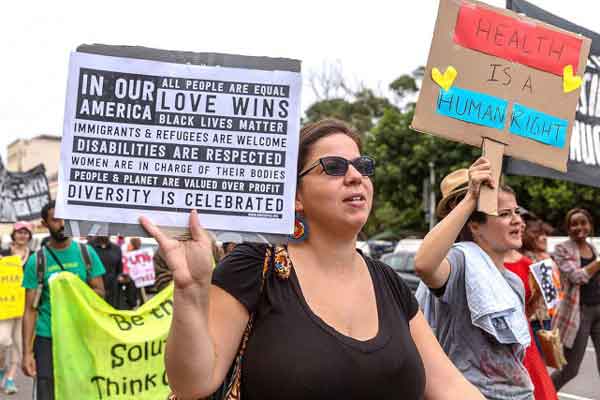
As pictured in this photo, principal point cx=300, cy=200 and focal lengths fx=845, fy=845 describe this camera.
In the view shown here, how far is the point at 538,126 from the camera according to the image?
12.2ft

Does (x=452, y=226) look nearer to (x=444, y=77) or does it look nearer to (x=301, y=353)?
(x=444, y=77)

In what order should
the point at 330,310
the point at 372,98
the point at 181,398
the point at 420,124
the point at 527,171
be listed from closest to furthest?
the point at 181,398
the point at 330,310
the point at 420,124
the point at 527,171
the point at 372,98

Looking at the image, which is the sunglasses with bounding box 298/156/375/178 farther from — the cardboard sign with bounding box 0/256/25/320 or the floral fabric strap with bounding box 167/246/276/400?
the cardboard sign with bounding box 0/256/25/320

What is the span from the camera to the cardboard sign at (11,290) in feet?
31.0

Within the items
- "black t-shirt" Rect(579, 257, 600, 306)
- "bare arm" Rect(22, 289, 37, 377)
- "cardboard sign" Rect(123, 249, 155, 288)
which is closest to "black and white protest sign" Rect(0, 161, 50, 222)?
"cardboard sign" Rect(123, 249, 155, 288)

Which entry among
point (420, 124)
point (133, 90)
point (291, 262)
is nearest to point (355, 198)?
point (291, 262)

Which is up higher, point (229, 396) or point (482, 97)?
point (482, 97)

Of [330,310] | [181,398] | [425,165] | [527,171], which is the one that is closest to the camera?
[181,398]

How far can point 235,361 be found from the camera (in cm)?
241

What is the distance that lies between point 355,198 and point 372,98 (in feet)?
167

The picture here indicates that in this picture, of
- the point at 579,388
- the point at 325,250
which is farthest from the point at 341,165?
the point at 579,388

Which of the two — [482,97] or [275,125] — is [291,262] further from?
[482,97]

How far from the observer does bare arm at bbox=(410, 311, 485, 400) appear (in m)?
2.68

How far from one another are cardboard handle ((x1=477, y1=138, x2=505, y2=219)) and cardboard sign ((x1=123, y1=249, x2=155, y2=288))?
9.79 metres
